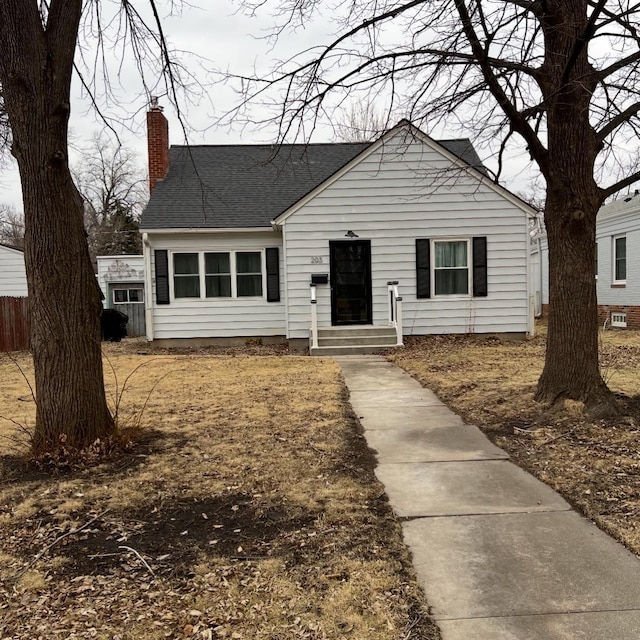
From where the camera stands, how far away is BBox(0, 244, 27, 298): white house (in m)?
22.7

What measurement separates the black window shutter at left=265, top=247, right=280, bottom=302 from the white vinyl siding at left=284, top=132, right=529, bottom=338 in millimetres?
936

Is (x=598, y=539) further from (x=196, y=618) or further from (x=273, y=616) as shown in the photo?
(x=196, y=618)

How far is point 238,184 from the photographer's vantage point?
51.0 feet

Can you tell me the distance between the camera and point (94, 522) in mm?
3633

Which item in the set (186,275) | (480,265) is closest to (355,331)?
Answer: (480,265)

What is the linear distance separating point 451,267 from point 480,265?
2.19 ft

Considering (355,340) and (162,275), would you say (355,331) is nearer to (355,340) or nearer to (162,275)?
(355,340)

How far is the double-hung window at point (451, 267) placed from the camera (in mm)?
13625

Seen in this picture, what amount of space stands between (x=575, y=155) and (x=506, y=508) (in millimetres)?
3760

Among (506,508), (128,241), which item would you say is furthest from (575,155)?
(128,241)

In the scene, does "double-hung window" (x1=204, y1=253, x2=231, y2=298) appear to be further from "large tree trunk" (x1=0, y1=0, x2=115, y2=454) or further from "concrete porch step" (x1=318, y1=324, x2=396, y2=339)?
"large tree trunk" (x1=0, y1=0, x2=115, y2=454)

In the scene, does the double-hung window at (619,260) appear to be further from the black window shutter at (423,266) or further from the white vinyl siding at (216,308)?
the white vinyl siding at (216,308)

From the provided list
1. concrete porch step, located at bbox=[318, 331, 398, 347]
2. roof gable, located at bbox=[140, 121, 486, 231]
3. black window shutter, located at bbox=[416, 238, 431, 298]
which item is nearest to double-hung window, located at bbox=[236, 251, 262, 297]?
roof gable, located at bbox=[140, 121, 486, 231]

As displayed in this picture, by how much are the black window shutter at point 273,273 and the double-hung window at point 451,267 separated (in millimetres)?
3846
